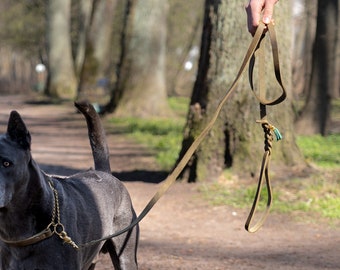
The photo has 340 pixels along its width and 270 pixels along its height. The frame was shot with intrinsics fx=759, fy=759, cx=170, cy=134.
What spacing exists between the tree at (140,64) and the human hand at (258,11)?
1496cm

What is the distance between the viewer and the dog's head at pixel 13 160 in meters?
4.39

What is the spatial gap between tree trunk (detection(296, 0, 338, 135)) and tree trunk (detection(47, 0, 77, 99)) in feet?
60.3

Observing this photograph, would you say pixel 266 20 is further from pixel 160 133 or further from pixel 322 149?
pixel 160 133

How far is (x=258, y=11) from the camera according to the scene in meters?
5.52

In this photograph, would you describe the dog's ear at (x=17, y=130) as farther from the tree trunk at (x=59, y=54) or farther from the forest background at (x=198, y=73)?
the tree trunk at (x=59, y=54)

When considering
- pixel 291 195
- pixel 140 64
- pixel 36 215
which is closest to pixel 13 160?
pixel 36 215

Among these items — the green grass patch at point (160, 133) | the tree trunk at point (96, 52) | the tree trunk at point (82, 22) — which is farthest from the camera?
the tree trunk at point (82, 22)

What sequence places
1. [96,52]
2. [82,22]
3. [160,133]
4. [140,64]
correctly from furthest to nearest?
[82,22], [96,52], [140,64], [160,133]

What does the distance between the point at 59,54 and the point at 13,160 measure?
1223 inches

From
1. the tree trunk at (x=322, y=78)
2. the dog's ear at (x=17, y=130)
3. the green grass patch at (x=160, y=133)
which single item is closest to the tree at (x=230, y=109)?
the green grass patch at (x=160, y=133)

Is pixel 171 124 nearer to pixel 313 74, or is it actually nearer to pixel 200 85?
pixel 313 74

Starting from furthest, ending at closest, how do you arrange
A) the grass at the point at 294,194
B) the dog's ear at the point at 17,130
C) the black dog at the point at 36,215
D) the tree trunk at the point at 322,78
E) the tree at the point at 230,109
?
the tree trunk at the point at 322,78 < the tree at the point at 230,109 < the grass at the point at 294,194 < the dog's ear at the point at 17,130 < the black dog at the point at 36,215

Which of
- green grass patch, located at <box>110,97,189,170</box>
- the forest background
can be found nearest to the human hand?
the forest background

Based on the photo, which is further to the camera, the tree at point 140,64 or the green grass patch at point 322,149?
the tree at point 140,64
